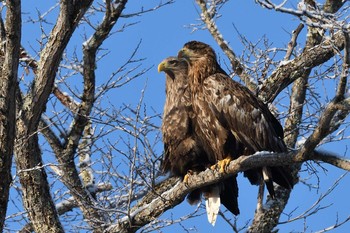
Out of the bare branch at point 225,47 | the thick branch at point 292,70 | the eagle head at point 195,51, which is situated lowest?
the thick branch at point 292,70

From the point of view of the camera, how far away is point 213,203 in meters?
7.86

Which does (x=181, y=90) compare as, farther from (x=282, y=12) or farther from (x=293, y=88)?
(x=282, y=12)

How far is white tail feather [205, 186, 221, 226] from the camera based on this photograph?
7.74 metres

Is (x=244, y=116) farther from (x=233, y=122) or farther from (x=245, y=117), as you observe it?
(x=233, y=122)

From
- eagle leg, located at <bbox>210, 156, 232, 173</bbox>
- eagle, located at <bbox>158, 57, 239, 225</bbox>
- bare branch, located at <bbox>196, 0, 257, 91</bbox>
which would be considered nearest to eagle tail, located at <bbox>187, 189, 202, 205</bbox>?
eagle, located at <bbox>158, 57, 239, 225</bbox>

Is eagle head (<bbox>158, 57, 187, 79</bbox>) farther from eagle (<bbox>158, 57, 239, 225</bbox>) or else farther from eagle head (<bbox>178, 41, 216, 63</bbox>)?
eagle (<bbox>158, 57, 239, 225</bbox>)

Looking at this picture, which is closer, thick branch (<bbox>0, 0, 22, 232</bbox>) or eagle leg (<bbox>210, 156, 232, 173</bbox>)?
thick branch (<bbox>0, 0, 22, 232</bbox>)

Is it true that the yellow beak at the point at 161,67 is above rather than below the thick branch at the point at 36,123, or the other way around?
above

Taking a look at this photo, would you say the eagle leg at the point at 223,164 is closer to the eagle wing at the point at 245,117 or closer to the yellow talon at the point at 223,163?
the yellow talon at the point at 223,163

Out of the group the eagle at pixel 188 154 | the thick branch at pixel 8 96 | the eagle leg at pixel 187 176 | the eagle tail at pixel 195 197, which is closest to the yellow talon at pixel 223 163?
the eagle leg at pixel 187 176

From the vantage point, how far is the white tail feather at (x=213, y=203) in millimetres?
7742

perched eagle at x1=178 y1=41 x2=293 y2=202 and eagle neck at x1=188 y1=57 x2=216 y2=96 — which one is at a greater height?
eagle neck at x1=188 y1=57 x2=216 y2=96

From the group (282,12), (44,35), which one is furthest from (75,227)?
(282,12)

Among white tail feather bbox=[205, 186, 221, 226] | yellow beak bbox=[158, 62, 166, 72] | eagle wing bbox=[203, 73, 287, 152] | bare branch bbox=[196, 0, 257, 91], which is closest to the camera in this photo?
eagle wing bbox=[203, 73, 287, 152]
